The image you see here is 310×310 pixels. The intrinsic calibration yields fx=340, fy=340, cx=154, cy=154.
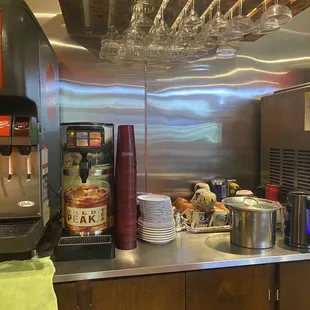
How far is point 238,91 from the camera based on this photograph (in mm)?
1996

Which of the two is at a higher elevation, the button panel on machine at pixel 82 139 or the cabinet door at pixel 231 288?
the button panel on machine at pixel 82 139

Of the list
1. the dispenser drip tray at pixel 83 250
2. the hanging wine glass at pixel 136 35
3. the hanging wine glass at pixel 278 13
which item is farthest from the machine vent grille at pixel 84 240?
the hanging wine glass at pixel 278 13

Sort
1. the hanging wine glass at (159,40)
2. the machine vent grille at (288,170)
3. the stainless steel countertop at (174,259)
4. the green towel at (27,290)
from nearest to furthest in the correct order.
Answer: the green towel at (27,290), the stainless steel countertop at (174,259), the hanging wine glass at (159,40), the machine vent grille at (288,170)

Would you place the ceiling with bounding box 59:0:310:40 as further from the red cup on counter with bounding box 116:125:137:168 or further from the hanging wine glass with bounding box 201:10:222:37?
the red cup on counter with bounding box 116:125:137:168

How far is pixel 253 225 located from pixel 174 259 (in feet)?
1.13

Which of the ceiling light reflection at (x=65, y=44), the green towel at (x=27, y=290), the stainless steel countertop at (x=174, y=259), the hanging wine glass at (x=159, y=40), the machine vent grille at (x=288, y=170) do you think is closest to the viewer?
the green towel at (x=27, y=290)

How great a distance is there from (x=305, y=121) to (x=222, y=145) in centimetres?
52

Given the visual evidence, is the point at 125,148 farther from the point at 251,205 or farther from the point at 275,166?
the point at 275,166

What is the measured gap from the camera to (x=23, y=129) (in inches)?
43.7

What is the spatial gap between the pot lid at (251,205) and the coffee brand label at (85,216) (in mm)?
518

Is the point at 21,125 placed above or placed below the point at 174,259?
above

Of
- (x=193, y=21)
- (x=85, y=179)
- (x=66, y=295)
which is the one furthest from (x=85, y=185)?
(x=193, y=21)

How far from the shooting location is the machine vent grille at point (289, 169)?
1.59 meters

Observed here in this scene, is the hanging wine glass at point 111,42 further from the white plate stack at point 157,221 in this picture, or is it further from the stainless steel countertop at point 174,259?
the stainless steel countertop at point 174,259
